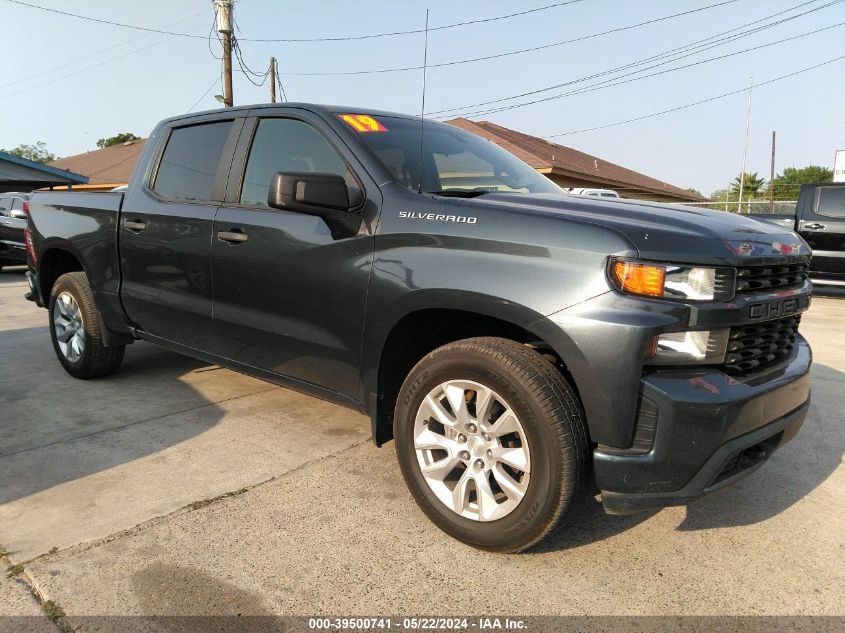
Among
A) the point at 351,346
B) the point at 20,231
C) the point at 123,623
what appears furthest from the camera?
the point at 20,231

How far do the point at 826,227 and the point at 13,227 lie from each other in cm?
1426

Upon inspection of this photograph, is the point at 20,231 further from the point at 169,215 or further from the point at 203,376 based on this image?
the point at 169,215

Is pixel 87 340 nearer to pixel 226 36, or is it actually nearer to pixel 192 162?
pixel 192 162

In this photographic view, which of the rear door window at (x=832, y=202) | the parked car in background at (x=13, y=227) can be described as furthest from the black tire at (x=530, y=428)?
the parked car in background at (x=13, y=227)

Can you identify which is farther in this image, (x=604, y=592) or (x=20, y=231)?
(x=20, y=231)

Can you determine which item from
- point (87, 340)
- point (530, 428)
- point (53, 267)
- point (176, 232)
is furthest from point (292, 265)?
point (53, 267)

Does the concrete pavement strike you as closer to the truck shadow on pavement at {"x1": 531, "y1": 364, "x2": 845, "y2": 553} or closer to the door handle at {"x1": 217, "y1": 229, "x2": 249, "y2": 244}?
the truck shadow on pavement at {"x1": 531, "y1": 364, "x2": 845, "y2": 553}

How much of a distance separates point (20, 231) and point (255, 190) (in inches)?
427

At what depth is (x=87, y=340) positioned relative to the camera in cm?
467

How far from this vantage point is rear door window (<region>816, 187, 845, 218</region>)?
10.3m

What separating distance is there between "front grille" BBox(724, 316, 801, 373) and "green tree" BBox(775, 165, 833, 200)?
230 feet

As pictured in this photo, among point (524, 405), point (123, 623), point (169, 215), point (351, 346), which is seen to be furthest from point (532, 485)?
point (169, 215)

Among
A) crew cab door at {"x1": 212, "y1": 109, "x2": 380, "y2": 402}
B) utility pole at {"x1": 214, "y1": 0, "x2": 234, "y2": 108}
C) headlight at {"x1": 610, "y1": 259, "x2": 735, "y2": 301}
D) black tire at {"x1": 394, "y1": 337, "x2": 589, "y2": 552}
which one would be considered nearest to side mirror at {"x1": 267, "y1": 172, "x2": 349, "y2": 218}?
crew cab door at {"x1": 212, "y1": 109, "x2": 380, "y2": 402}

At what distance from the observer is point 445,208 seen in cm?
266
